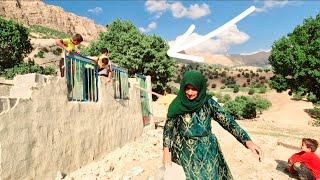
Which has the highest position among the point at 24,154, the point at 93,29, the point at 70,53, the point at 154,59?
the point at 93,29

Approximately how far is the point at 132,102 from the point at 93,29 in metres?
161

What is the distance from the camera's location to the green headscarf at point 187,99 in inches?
148

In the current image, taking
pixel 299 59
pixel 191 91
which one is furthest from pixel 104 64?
pixel 299 59

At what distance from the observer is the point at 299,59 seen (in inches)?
1214

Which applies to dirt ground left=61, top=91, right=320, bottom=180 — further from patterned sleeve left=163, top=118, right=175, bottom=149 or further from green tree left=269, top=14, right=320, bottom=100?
green tree left=269, top=14, right=320, bottom=100

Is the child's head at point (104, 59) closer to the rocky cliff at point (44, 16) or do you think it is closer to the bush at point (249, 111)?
the bush at point (249, 111)

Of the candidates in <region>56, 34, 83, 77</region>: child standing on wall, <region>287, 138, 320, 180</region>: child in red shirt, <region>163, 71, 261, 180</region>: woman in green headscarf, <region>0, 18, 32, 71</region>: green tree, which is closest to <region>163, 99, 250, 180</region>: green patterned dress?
<region>163, 71, 261, 180</region>: woman in green headscarf

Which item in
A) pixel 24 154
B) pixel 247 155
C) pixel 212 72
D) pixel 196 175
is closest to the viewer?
pixel 196 175

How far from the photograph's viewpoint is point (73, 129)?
8094 millimetres

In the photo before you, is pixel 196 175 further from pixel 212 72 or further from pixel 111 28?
pixel 212 72

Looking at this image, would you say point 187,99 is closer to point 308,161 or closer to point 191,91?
point 191,91

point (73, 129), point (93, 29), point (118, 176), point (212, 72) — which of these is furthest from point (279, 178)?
point (93, 29)

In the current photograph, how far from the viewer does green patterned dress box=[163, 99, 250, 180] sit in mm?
3984

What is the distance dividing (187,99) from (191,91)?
13cm
